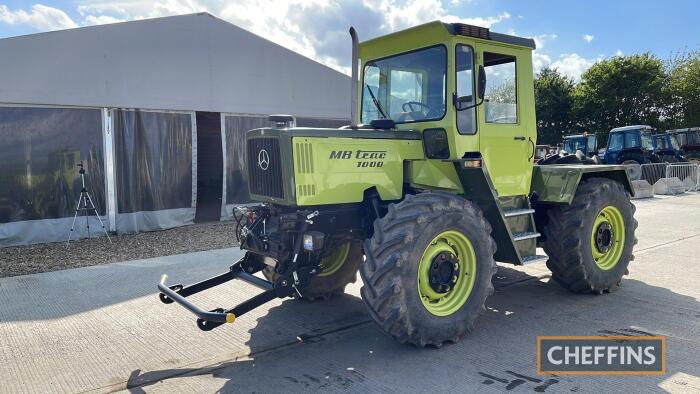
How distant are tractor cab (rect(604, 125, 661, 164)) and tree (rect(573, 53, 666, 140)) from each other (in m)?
13.7

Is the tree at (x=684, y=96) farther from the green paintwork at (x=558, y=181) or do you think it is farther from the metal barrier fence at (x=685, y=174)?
the green paintwork at (x=558, y=181)

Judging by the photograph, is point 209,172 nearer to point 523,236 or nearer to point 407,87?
point 407,87

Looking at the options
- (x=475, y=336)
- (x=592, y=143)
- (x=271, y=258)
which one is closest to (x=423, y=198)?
(x=475, y=336)

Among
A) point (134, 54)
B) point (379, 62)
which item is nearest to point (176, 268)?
point (379, 62)

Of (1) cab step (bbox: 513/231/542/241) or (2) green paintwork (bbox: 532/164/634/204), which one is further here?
(2) green paintwork (bbox: 532/164/634/204)

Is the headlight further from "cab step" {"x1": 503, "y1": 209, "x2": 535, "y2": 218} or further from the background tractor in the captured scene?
the background tractor

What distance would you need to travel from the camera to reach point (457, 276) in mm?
4520

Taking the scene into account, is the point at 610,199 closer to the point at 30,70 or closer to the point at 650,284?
the point at 650,284

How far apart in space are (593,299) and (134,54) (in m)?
8.86

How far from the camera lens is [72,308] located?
18.4 feet

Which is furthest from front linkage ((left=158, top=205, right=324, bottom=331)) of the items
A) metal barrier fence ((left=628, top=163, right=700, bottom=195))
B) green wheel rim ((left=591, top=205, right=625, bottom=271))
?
metal barrier fence ((left=628, top=163, right=700, bottom=195))

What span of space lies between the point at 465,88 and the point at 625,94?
34.8 m

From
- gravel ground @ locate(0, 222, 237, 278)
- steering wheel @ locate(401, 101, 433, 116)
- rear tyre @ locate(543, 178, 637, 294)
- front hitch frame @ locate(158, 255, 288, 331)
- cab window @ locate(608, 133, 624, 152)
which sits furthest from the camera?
cab window @ locate(608, 133, 624, 152)

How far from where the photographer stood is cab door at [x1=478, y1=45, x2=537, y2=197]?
5039 millimetres
